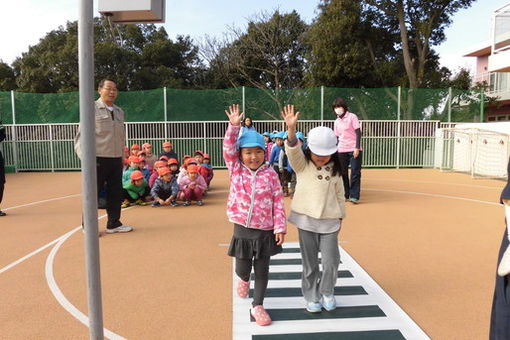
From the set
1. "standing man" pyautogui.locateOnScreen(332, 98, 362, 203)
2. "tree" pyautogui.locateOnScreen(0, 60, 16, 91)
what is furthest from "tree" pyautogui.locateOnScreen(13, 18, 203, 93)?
"standing man" pyautogui.locateOnScreen(332, 98, 362, 203)

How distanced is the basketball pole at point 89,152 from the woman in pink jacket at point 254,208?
120 cm

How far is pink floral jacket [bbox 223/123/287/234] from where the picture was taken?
3150mm

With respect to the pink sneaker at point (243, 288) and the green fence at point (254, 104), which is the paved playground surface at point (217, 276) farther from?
the green fence at point (254, 104)

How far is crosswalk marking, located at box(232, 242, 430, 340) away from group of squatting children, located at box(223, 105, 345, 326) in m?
0.12

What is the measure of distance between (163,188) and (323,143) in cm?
551

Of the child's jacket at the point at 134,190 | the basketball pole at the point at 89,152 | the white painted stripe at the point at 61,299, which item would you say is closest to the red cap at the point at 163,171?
the child's jacket at the point at 134,190

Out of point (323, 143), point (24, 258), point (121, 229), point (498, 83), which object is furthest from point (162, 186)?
point (498, 83)

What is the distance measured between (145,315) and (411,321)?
207cm

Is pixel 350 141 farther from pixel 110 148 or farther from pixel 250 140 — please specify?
pixel 250 140

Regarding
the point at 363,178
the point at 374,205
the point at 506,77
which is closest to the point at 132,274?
the point at 374,205

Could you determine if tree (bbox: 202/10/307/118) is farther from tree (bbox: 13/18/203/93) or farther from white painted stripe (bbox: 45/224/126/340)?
white painted stripe (bbox: 45/224/126/340)

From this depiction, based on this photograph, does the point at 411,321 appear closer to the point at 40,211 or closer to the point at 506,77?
the point at 40,211

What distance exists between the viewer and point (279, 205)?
10.5ft

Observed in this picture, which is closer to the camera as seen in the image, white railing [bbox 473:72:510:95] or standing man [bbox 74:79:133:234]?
standing man [bbox 74:79:133:234]
